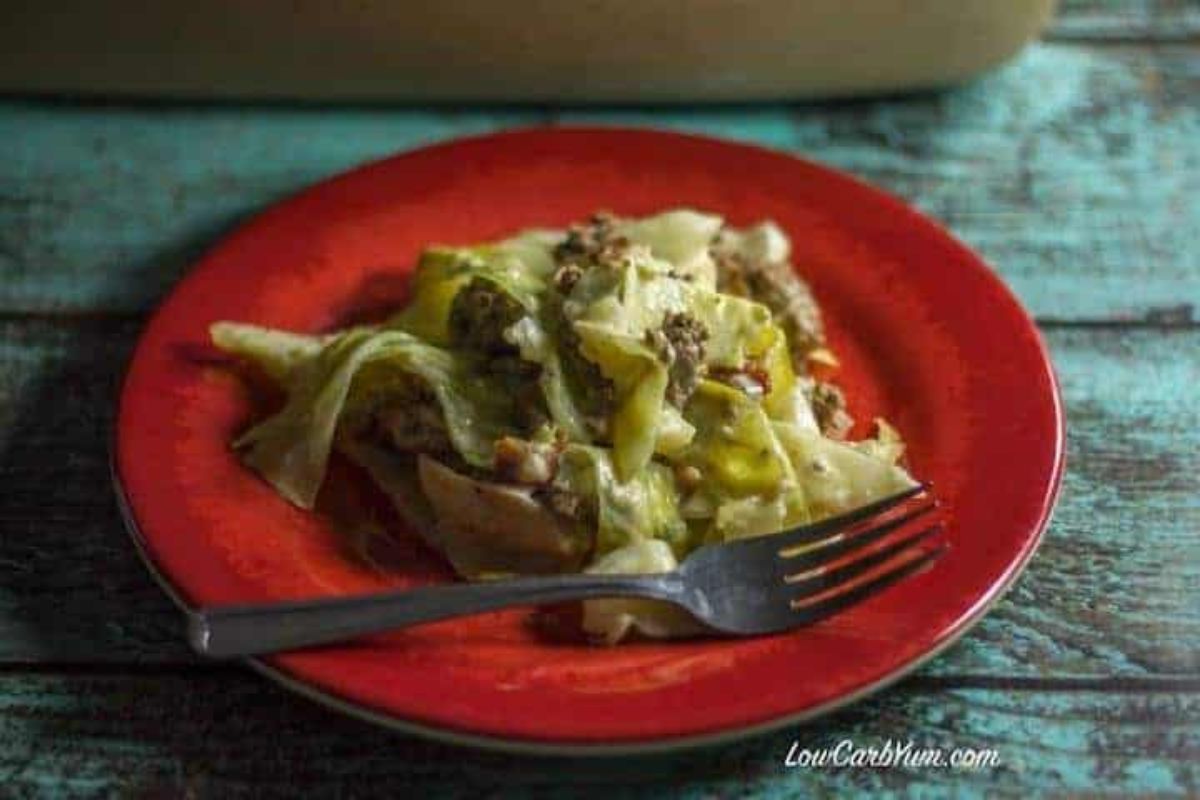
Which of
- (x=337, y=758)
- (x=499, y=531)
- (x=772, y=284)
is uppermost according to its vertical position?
(x=772, y=284)

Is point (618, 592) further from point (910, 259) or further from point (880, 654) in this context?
point (910, 259)

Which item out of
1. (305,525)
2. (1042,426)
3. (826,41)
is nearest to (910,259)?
(1042,426)

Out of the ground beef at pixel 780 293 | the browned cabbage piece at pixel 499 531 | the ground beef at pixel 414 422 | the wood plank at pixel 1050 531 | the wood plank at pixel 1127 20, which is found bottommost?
the wood plank at pixel 1050 531

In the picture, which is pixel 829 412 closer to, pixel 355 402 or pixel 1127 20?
pixel 355 402

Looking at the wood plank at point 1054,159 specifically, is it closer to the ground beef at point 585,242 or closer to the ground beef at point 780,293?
the ground beef at point 780,293

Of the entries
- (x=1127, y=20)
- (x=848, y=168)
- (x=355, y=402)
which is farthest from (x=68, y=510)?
(x=1127, y=20)

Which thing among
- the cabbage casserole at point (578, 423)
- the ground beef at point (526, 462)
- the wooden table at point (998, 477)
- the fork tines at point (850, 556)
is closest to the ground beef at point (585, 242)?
the cabbage casserole at point (578, 423)
